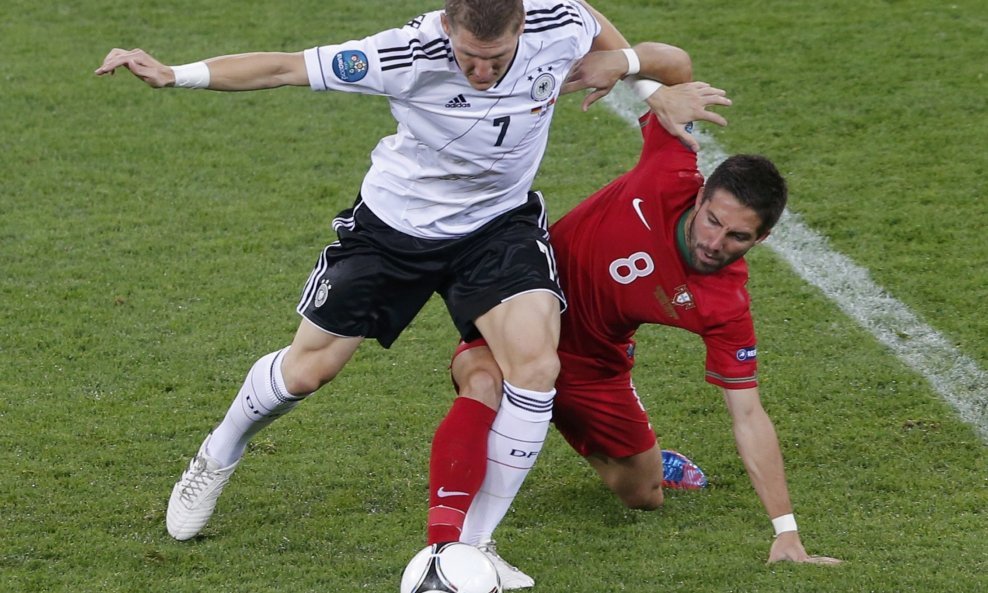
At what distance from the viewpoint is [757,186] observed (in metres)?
4.29

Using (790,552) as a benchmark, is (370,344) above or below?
below

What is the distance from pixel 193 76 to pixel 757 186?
1727mm

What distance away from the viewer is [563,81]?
4656mm

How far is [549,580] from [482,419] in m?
0.54

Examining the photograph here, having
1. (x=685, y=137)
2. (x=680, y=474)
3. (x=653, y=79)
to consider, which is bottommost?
(x=680, y=474)

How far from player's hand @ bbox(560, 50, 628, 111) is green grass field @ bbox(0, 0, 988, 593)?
4.93ft

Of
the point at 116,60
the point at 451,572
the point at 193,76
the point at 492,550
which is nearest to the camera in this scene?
the point at 451,572

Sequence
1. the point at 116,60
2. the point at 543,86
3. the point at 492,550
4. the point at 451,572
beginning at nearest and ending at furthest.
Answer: the point at 451,572
the point at 116,60
the point at 492,550
the point at 543,86

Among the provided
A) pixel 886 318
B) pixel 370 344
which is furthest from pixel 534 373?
pixel 886 318

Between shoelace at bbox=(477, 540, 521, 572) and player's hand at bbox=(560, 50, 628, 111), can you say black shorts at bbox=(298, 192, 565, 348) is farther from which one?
shoelace at bbox=(477, 540, 521, 572)

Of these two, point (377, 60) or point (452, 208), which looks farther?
point (452, 208)

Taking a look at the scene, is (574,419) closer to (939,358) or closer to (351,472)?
(351,472)

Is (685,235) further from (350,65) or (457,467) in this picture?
(350,65)

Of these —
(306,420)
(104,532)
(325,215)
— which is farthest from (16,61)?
(104,532)
